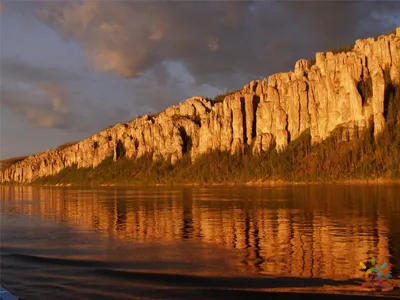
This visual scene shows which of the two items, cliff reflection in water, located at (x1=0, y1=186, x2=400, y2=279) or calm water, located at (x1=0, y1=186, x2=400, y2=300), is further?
cliff reflection in water, located at (x1=0, y1=186, x2=400, y2=279)

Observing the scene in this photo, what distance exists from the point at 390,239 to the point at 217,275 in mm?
19173

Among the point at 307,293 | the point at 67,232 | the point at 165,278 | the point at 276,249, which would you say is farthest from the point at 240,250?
the point at 67,232

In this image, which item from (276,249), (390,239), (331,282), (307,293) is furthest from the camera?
(390,239)

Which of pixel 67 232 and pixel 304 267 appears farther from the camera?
pixel 67 232

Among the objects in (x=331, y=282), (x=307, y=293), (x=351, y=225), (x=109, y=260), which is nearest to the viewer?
(x=307, y=293)

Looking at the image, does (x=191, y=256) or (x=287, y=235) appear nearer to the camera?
(x=191, y=256)

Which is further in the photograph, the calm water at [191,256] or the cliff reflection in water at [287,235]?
the cliff reflection in water at [287,235]

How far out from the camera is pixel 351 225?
160 ft

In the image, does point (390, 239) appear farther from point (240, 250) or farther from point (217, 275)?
point (217, 275)

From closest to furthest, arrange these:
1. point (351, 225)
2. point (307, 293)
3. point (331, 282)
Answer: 1. point (307, 293)
2. point (331, 282)
3. point (351, 225)

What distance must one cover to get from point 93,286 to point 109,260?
7.29 m

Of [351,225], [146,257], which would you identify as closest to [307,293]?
[146,257]

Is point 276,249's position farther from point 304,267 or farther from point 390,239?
point 390,239

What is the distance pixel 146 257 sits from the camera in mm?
33719
